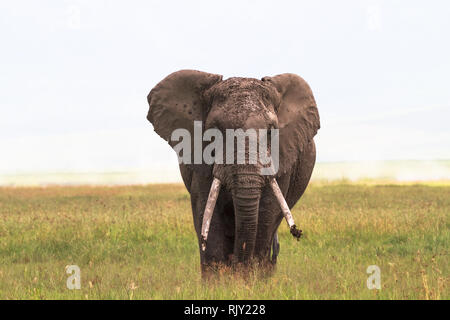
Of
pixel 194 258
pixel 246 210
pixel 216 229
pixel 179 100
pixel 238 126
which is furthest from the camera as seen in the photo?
pixel 194 258

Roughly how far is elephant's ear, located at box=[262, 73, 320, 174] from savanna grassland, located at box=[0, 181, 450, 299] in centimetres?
201

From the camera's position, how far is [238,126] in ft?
25.8

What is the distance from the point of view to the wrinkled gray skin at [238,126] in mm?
7973

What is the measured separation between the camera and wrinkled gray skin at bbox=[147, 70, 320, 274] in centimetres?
797

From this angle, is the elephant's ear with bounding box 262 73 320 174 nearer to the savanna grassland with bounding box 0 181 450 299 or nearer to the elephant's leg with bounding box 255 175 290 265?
the elephant's leg with bounding box 255 175 290 265

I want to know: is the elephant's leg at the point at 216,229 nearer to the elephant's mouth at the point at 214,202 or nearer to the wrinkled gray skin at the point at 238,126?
the wrinkled gray skin at the point at 238,126

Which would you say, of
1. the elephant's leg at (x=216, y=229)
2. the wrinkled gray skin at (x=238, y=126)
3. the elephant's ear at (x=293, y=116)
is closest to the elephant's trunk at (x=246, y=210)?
the wrinkled gray skin at (x=238, y=126)

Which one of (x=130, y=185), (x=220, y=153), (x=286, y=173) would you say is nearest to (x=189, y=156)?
(x=220, y=153)

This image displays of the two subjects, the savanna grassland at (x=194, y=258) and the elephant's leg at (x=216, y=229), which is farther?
the elephant's leg at (x=216, y=229)

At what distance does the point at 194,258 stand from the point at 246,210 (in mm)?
4904

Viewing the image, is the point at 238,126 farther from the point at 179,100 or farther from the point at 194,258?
the point at 194,258

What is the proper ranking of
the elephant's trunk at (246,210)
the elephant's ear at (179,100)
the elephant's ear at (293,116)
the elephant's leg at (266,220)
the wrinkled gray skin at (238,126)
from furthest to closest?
the elephant's ear at (179,100), the elephant's ear at (293,116), the elephant's leg at (266,220), the wrinkled gray skin at (238,126), the elephant's trunk at (246,210)

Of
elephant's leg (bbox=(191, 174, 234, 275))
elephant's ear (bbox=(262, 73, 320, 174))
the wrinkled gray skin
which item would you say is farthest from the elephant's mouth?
elephant's ear (bbox=(262, 73, 320, 174))

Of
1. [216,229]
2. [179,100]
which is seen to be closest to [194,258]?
[216,229]
